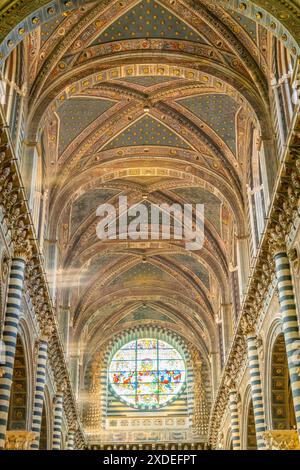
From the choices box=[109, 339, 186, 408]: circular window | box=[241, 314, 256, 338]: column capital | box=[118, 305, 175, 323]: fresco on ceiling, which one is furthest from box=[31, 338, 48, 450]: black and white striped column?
box=[118, 305, 175, 323]: fresco on ceiling

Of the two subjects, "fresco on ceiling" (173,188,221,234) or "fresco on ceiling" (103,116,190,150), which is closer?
"fresco on ceiling" (103,116,190,150)

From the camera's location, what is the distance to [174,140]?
83.9 ft

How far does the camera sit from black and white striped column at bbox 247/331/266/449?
21.3 meters

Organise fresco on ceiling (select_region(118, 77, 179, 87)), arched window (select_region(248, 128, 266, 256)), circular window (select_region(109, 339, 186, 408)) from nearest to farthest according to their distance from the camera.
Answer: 1. arched window (select_region(248, 128, 266, 256))
2. fresco on ceiling (select_region(118, 77, 179, 87))
3. circular window (select_region(109, 339, 186, 408))

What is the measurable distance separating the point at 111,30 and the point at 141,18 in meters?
0.95

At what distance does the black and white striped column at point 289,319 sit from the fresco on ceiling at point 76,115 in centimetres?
911

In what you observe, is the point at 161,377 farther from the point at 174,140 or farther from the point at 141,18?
the point at 141,18

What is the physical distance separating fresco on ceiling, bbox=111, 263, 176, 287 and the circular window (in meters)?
4.58

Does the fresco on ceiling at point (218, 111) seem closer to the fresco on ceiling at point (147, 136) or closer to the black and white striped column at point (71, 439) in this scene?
the fresco on ceiling at point (147, 136)

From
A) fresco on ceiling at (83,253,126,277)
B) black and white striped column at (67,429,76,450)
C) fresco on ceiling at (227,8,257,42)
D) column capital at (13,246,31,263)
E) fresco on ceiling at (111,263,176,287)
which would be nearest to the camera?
column capital at (13,246,31,263)

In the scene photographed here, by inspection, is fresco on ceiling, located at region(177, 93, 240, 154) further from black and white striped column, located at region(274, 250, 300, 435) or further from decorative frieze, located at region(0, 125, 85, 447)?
decorative frieze, located at region(0, 125, 85, 447)
